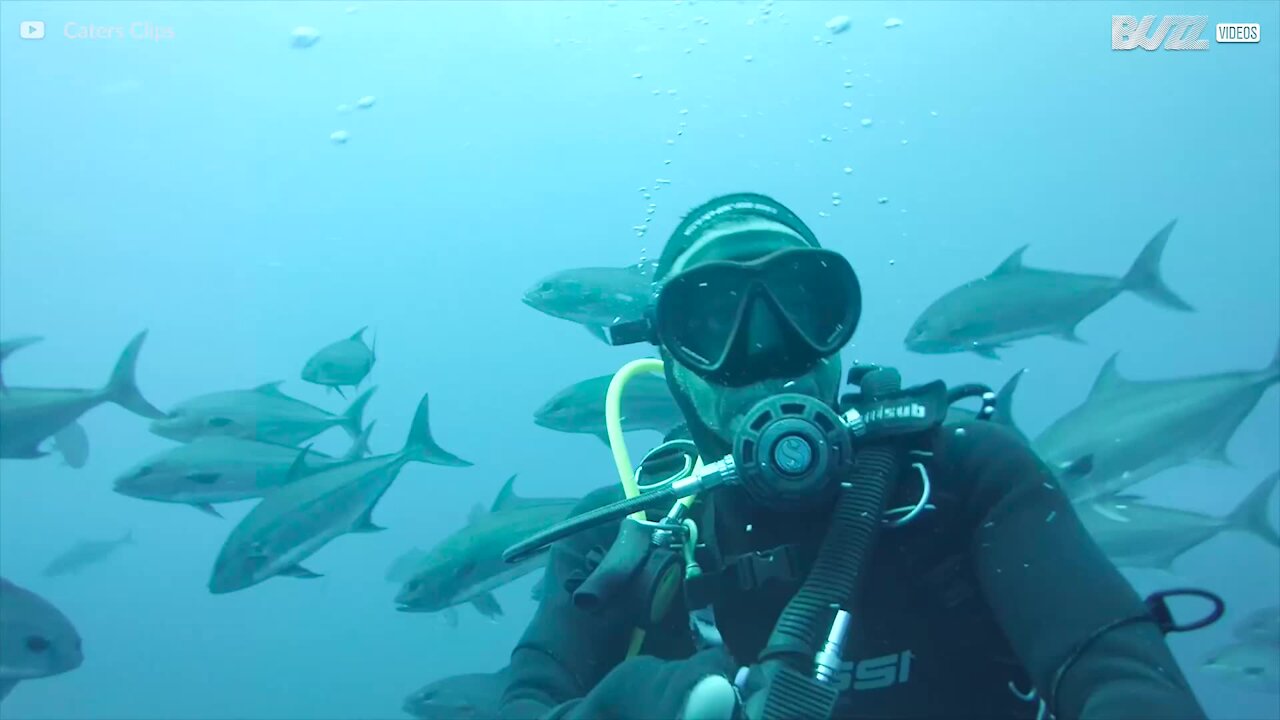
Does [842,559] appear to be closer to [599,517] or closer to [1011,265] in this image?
[599,517]

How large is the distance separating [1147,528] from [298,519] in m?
5.47

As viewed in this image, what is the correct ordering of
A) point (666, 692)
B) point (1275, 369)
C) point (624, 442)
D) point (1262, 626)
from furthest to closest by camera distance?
point (1262, 626)
point (1275, 369)
point (624, 442)
point (666, 692)

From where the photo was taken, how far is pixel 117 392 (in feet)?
19.2

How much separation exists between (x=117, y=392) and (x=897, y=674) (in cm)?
613

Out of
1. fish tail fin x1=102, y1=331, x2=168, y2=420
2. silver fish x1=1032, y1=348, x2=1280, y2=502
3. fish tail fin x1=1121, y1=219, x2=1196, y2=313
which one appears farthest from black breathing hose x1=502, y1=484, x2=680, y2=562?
fish tail fin x1=102, y1=331, x2=168, y2=420

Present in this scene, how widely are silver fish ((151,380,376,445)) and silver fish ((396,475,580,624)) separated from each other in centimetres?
160

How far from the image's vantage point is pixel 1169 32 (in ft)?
22.3

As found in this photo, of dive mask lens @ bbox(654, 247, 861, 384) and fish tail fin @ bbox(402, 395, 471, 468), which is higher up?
dive mask lens @ bbox(654, 247, 861, 384)

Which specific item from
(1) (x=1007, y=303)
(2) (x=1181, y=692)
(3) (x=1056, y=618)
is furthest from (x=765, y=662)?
(1) (x=1007, y=303)

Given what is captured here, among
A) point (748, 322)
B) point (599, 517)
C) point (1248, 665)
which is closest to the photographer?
point (599, 517)

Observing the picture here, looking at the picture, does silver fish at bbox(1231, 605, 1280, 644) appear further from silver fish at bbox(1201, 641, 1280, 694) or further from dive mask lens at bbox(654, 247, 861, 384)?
dive mask lens at bbox(654, 247, 861, 384)

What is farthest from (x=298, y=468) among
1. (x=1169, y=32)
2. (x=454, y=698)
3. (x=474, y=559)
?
(x=1169, y=32)

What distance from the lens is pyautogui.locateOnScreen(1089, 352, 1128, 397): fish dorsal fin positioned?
5258mm

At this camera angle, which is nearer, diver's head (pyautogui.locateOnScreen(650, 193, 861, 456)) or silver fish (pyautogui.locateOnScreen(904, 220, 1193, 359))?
diver's head (pyautogui.locateOnScreen(650, 193, 861, 456))
